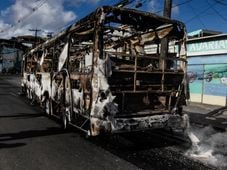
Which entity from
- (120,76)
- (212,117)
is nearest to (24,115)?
(120,76)

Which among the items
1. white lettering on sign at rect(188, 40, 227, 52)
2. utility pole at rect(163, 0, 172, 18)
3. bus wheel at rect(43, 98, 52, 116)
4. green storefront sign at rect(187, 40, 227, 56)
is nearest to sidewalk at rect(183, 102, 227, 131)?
green storefront sign at rect(187, 40, 227, 56)

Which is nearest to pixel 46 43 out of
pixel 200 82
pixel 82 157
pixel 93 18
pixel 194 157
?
pixel 93 18

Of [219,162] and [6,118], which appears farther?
[6,118]

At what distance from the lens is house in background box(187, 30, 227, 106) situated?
17.3 metres

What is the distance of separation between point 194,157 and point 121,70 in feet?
8.10

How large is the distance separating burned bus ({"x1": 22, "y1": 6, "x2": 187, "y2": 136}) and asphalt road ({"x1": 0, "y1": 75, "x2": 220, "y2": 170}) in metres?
0.48

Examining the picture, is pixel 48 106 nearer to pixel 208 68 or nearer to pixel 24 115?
pixel 24 115

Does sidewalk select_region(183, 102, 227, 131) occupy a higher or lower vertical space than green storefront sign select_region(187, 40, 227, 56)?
lower

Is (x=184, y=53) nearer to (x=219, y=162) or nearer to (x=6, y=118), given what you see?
(x=219, y=162)

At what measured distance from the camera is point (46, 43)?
39.8 feet

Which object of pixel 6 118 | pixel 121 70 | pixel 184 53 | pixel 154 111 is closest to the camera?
pixel 121 70

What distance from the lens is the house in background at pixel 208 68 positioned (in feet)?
56.8

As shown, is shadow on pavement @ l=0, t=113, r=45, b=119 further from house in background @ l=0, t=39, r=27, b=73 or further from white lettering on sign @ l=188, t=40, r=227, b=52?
house in background @ l=0, t=39, r=27, b=73

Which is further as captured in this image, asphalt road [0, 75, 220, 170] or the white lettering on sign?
the white lettering on sign
